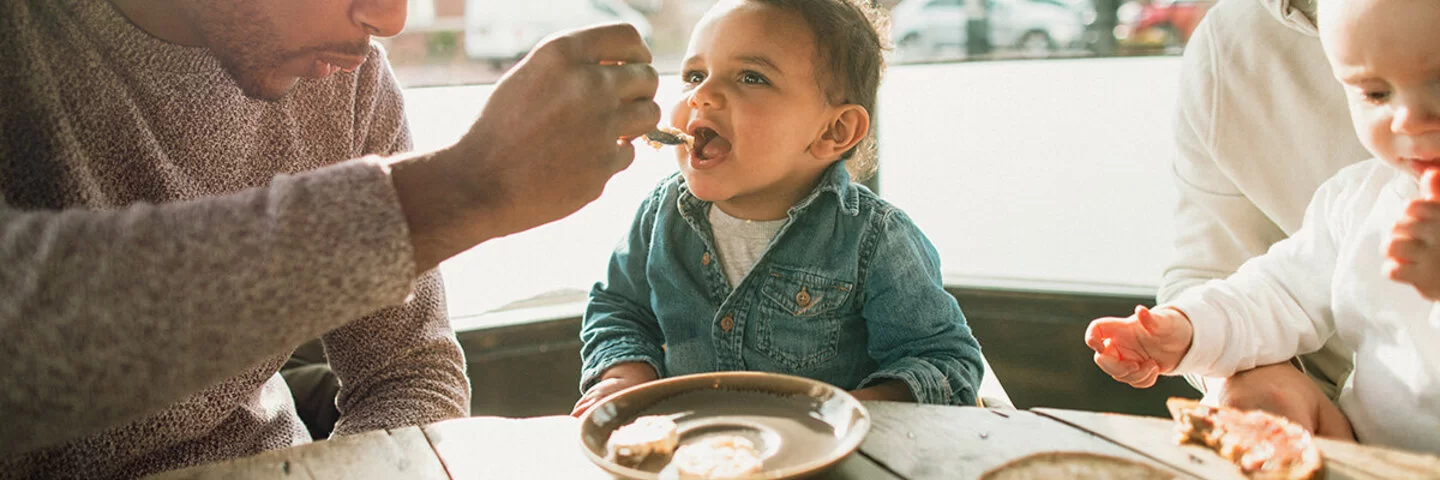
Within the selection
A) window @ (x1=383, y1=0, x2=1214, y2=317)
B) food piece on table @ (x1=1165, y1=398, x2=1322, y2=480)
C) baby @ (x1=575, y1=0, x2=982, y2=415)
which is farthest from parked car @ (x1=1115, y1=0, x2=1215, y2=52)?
food piece on table @ (x1=1165, y1=398, x2=1322, y2=480)

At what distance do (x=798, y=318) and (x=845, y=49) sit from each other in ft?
1.60

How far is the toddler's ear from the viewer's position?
1721 mm

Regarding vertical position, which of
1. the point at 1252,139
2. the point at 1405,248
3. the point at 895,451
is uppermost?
the point at 1405,248

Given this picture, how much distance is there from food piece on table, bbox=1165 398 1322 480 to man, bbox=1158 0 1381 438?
512mm

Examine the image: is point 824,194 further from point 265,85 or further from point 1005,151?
point 1005,151

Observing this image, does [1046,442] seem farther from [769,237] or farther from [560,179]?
[769,237]

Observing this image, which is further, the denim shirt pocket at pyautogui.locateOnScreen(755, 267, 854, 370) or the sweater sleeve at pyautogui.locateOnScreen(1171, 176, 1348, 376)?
the denim shirt pocket at pyautogui.locateOnScreen(755, 267, 854, 370)

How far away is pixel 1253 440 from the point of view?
98cm

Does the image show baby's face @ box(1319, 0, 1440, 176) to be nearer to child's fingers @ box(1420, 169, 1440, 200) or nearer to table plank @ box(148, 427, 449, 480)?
child's fingers @ box(1420, 169, 1440, 200)

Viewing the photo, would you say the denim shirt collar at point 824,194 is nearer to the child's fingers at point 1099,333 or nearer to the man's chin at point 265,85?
the child's fingers at point 1099,333

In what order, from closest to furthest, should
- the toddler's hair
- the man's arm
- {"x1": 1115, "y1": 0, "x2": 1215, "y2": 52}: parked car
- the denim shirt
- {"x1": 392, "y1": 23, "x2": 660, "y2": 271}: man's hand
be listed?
{"x1": 392, "y1": 23, "x2": 660, "y2": 271}: man's hand < the man's arm < the denim shirt < the toddler's hair < {"x1": 1115, "y1": 0, "x2": 1215, "y2": 52}: parked car

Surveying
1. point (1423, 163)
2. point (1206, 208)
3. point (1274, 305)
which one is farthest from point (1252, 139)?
point (1423, 163)

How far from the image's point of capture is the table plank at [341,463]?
41.5 inches

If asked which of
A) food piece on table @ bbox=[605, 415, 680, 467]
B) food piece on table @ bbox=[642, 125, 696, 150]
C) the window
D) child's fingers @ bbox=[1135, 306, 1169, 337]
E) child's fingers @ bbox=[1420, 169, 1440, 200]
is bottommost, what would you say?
the window
